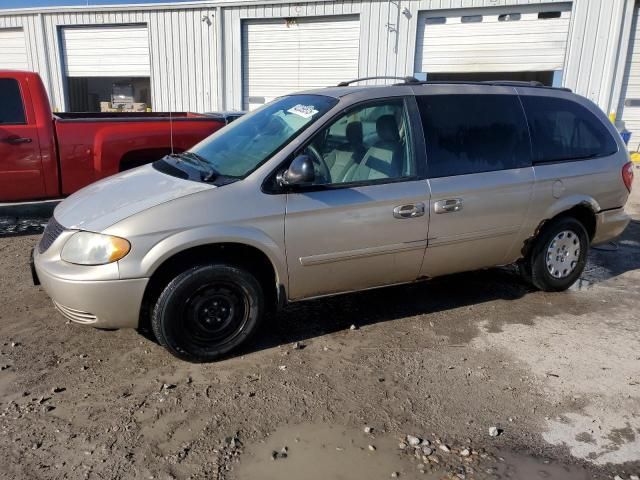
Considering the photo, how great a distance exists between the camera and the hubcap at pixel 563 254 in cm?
475

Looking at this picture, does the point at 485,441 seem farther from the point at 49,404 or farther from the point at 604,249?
the point at 604,249

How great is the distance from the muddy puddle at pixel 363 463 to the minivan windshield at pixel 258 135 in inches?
67.5

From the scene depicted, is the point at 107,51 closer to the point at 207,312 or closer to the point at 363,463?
the point at 207,312

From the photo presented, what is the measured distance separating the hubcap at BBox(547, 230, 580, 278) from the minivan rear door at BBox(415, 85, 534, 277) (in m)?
0.46

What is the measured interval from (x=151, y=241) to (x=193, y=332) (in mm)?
682

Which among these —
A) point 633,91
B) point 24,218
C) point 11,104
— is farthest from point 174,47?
point 633,91

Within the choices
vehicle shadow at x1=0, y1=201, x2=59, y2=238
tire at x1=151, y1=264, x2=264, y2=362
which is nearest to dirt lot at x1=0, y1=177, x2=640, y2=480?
tire at x1=151, y1=264, x2=264, y2=362

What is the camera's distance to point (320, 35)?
1565 cm

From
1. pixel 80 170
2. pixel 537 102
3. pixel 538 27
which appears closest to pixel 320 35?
pixel 538 27

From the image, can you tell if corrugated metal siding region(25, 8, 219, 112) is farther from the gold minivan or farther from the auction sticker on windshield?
the auction sticker on windshield

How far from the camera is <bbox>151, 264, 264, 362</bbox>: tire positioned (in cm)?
333

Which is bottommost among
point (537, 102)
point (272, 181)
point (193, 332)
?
point (193, 332)

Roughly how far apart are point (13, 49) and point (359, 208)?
18.7 metres

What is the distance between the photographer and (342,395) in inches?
127
